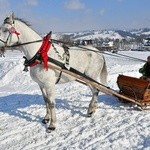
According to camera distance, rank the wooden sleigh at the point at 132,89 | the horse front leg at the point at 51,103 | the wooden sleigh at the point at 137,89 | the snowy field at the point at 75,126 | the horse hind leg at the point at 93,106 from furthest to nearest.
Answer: the horse hind leg at the point at 93,106 → the wooden sleigh at the point at 137,89 → the wooden sleigh at the point at 132,89 → the horse front leg at the point at 51,103 → the snowy field at the point at 75,126

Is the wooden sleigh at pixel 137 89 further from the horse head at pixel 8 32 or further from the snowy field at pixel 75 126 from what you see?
the horse head at pixel 8 32

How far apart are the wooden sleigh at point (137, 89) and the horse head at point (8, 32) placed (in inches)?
122

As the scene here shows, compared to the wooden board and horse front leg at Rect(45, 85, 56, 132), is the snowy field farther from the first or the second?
the wooden board

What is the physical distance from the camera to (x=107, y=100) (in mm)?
9242

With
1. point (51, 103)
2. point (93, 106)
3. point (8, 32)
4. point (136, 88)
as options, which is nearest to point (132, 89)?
point (136, 88)

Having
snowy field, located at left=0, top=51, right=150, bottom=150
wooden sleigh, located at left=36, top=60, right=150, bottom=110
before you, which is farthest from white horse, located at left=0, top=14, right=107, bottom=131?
snowy field, located at left=0, top=51, right=150, bottom=150

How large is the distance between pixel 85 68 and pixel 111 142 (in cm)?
248

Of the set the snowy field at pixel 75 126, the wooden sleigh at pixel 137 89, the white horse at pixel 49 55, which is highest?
the white horse at pixel 49 55

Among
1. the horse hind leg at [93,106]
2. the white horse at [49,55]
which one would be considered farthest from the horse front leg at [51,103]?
the horse hind leg at [93,106]

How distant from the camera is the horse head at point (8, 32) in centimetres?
682

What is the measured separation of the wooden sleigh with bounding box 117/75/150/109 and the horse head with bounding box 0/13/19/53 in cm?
311

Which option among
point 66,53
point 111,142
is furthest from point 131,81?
point 111,142

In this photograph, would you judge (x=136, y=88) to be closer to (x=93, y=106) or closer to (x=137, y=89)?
(x=137, y=89)

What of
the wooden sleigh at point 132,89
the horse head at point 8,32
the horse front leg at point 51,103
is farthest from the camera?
the wooden sleigh at point 132,89
